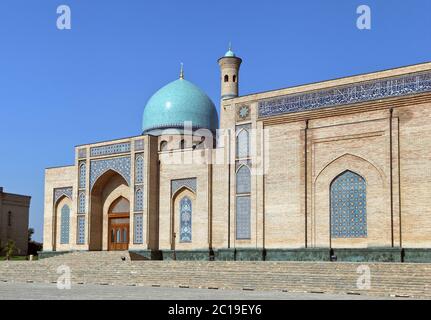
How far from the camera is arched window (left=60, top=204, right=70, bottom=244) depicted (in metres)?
26.9

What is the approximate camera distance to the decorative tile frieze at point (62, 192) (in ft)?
88.1

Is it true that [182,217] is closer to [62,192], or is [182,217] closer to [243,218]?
[243,218]

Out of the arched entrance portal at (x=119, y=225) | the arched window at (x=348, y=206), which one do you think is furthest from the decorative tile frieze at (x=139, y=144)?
the arched window at (x=348, y=206)

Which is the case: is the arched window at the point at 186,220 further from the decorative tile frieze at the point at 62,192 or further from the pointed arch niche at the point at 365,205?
the decorative tile frieze at the point at 62,192

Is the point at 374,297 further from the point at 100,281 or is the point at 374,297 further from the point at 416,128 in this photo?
the point at 100,281

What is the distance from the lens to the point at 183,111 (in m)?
28.6

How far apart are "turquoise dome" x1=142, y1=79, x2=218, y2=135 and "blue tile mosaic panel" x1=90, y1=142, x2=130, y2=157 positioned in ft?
12.6

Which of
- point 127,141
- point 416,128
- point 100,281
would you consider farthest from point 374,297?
point 127,141

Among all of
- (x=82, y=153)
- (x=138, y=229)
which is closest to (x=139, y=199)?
(x=138, y=229)

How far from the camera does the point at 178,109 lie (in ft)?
93.9

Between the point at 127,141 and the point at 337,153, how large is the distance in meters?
8.67

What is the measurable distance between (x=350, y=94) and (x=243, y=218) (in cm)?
523

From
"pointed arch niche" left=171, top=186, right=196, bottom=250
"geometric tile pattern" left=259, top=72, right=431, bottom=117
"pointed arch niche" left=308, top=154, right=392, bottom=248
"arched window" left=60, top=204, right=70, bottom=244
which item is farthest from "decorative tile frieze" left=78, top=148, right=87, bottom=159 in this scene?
"pointed arch niche" left=308, top=154, right=392, bottom=248

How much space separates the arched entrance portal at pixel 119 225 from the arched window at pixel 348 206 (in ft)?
29.9
